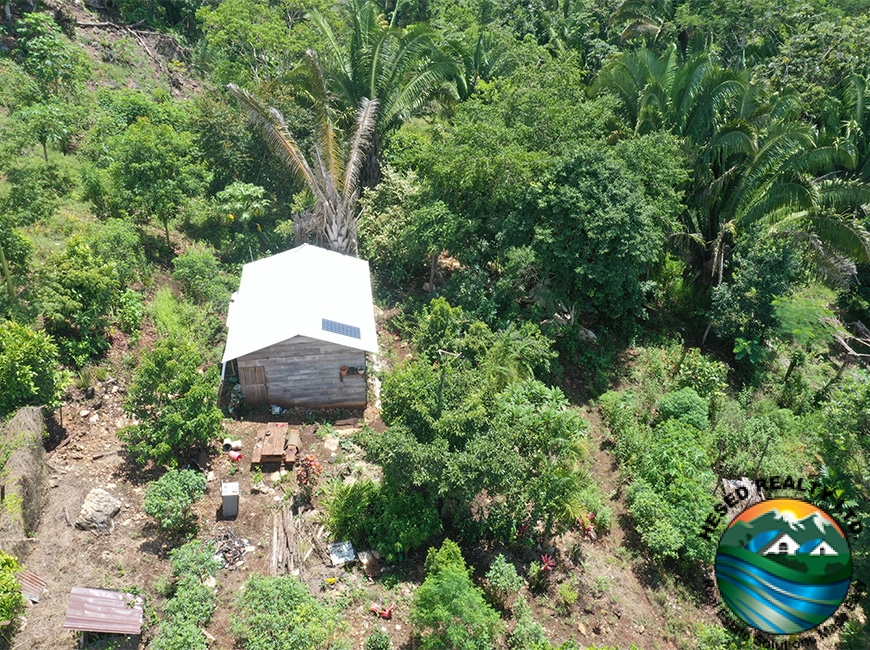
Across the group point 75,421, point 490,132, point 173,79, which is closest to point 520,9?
point 173,79

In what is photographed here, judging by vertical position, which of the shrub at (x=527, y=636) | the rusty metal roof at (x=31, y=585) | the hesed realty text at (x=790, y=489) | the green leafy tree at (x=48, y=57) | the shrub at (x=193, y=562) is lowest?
the hesed realty text at (x=790, y=489)

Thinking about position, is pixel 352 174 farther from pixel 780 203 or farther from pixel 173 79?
pixel 173 79

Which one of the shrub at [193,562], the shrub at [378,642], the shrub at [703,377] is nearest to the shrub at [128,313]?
the shrub at [193,562]

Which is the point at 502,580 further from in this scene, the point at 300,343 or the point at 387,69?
the point at 387,69

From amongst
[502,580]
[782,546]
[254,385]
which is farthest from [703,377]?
[254,385]

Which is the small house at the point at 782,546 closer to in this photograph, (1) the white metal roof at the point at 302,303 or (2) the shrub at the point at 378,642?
(2) the shrub at the point at 378,642
